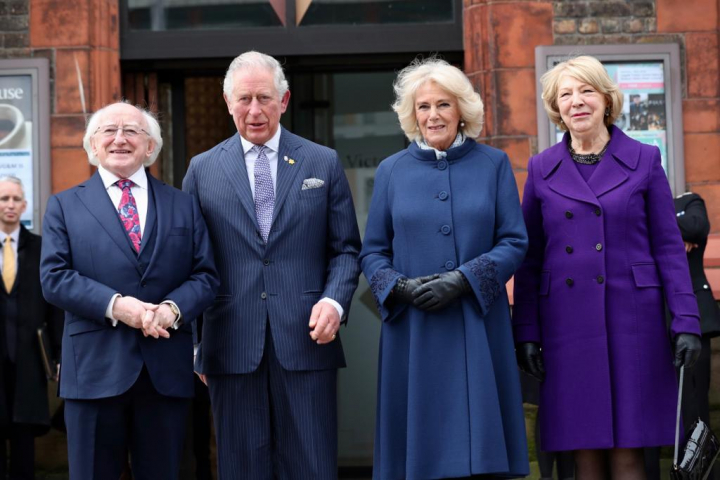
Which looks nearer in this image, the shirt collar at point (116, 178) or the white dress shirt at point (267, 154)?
the shirt collar at point (116, 178)

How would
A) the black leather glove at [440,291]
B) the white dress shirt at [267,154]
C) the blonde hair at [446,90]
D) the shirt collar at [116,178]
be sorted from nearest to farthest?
the black leather glove at [440,291] < the blonde hair at [446,90] < the shirt collar at [116,178] < the white dress shirt at [267,154]

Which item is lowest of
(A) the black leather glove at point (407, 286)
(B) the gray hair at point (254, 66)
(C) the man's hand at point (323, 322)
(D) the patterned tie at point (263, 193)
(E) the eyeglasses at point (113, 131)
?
(C) the man's hand at point (323, 322)

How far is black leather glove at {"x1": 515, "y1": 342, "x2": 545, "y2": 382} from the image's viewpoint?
459 centimetres

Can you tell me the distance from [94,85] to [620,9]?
3313 mm

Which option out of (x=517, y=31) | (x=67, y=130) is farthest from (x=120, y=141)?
(x=517, y=31)

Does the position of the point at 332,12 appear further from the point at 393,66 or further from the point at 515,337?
the point at 515,337

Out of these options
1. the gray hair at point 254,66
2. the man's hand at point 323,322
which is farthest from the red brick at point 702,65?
the man's hand at point 323,322

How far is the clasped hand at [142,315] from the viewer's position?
433 centimetres

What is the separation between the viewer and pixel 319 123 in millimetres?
8234

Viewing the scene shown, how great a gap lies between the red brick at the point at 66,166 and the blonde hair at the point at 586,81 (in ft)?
11.6

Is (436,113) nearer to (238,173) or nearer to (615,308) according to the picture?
(238,173)

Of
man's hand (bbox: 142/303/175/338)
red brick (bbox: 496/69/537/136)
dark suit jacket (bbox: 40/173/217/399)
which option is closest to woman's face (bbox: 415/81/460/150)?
dark suit jacket (bbox: 40/173/217/399)

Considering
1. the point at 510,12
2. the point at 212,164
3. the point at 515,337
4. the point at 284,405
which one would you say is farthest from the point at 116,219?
the point at 510,12

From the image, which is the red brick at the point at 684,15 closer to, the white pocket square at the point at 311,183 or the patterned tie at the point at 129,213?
the white pocket square at the point at 311,183
